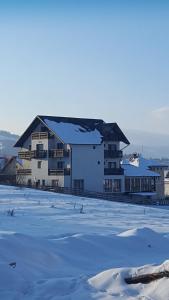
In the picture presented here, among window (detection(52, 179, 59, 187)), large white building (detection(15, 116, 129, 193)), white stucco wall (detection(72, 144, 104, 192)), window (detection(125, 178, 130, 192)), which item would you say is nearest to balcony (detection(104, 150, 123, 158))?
large white building (detection(15, 116, 129, 193))

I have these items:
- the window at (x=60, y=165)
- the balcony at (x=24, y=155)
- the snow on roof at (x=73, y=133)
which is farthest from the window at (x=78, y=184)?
the balcony at (x=24, y=155)

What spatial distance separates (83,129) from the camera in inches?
2248

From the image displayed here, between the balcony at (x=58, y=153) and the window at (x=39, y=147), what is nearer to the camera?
the balcony at (x=58, y=153)

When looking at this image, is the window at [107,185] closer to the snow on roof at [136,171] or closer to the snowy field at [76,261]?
the snow on roof at [136,171]

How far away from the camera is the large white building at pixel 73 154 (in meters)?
55.1

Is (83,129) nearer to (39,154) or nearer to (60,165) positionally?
(60,165)

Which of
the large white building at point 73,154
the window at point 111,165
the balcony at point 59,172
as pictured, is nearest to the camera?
the balcony at point 59,172

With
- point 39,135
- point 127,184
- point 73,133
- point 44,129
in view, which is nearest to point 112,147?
point 127,184

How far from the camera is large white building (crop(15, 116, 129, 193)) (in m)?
55.1

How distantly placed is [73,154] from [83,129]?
12.8 feet

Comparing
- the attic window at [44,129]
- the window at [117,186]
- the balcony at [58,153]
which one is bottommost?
the window at [117,186]

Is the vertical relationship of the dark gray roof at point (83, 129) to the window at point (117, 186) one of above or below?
above

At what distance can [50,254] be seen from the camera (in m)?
11.5

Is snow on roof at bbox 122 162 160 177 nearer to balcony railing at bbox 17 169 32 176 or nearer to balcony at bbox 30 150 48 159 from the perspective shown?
balcony at bbox 30 150 48 159
